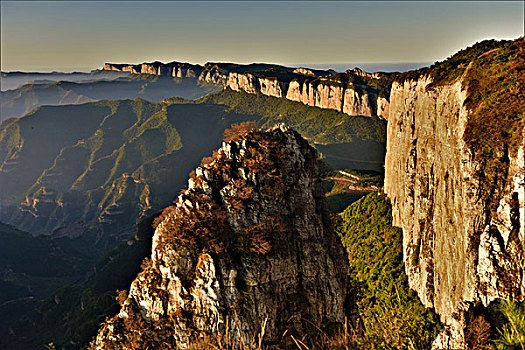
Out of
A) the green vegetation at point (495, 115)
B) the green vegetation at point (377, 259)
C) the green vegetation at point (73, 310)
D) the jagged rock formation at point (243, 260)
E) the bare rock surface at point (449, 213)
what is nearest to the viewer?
the jagged rock formation at point (243, 260)

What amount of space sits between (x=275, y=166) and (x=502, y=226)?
641 inches

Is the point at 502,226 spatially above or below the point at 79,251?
above

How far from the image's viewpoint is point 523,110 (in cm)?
2619

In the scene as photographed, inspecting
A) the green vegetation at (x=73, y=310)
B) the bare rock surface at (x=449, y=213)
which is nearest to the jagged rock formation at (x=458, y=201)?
the bare rock surface at (x=449, y=213)

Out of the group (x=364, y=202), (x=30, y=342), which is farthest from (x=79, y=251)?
(x=364, y=202)

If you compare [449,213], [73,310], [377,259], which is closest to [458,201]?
[449,213]

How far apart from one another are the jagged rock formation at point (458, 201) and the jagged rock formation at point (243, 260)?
7.99 metres

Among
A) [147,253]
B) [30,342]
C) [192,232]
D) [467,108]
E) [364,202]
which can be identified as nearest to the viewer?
[192,232]

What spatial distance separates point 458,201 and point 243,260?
67.8 feet

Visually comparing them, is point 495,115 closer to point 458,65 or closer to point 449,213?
point 449,213

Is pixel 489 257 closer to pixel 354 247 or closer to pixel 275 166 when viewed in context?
pixel 275 166

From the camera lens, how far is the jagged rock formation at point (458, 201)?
22.7m

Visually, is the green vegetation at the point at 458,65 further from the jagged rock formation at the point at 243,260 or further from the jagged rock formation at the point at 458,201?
the jagged rock formation at the point at 243,260

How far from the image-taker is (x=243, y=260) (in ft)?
63.1
